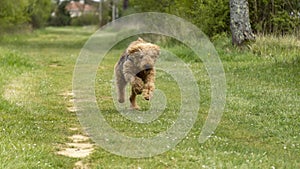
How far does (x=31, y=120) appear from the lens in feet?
32.1

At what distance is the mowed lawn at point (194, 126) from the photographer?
7.04 meters

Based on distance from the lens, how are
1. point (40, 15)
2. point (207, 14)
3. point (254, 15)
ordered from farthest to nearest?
point (40, 15), point (207, 14), point (254, 15)

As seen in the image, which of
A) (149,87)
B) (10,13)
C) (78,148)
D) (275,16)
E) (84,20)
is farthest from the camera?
(84,20)

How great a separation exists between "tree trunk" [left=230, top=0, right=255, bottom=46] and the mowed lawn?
80.4 inches

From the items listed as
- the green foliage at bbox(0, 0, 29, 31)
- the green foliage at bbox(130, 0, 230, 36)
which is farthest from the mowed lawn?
the green foliage at bbox(0, 0, 29, 31)

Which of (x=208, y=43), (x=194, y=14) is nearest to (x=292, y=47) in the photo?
(x=208, y=43)

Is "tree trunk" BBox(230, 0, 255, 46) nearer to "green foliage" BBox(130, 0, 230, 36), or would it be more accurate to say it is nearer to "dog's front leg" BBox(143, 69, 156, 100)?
"green foliage" BBox(130, 0, 230, 36)

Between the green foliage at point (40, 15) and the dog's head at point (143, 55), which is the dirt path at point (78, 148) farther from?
the green foliage at point (40, 15)

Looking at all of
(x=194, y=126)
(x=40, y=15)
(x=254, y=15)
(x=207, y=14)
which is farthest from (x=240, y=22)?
(x=40, y=15)

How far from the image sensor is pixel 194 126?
368 inches

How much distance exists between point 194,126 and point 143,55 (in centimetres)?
167

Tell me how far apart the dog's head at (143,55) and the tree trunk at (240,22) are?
36.1ft

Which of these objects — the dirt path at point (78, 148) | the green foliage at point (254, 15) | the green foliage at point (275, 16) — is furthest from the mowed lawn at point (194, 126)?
the green foliage at point (254, 15)

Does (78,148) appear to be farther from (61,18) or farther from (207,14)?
(61,18)
